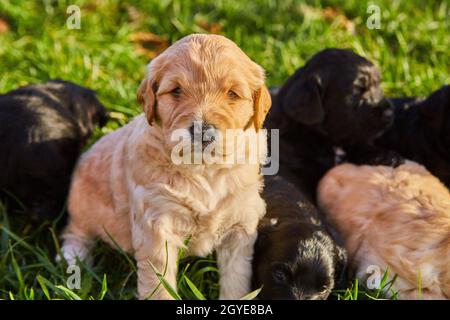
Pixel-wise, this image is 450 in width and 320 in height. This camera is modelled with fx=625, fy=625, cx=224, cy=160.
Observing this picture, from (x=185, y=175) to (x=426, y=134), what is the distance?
2.63 metres

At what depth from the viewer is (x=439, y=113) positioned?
5355mm

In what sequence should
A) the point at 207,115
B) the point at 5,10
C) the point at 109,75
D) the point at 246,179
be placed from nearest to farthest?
the point at 207,115 < the point at 246,179 < the point at 109,75 < the point at 5,10

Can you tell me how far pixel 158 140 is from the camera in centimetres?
376

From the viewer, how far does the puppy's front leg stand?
158 inches

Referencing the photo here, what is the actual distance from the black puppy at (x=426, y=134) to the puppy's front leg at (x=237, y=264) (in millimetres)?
2099

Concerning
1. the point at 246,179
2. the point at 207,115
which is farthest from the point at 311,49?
the point at 207,115

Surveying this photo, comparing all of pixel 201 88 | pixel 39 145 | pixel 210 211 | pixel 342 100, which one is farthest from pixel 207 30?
pixel 201 88

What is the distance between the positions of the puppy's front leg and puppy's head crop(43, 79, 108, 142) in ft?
5.61

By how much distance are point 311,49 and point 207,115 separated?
375 cm

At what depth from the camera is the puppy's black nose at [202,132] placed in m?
3.27

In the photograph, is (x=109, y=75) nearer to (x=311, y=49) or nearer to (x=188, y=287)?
(x=311, y=49)

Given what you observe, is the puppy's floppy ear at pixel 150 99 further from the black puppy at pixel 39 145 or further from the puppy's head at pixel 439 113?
the puppy's head at pixel 439 113

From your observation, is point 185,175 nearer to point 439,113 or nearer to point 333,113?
point 333,113

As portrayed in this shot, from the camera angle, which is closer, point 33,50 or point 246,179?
point 246,179
